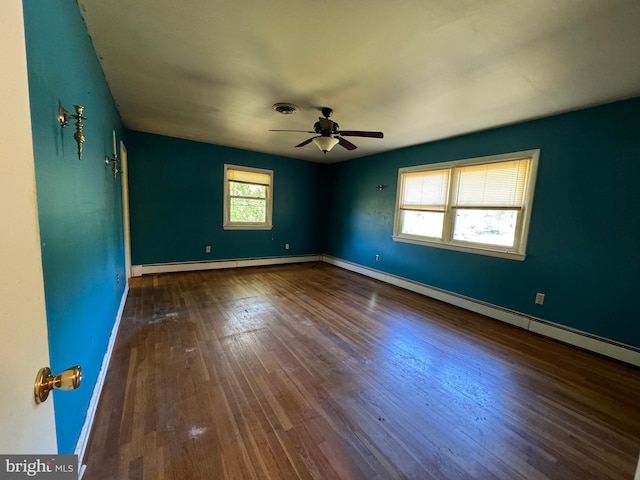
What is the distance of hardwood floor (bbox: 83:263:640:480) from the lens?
1.44m

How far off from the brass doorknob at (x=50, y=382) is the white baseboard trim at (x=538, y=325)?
13.3 feet

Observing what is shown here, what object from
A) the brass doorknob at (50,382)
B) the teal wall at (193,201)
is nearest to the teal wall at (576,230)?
the teal wall at (193,201)

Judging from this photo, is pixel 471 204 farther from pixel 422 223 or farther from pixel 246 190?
pixel 246 190

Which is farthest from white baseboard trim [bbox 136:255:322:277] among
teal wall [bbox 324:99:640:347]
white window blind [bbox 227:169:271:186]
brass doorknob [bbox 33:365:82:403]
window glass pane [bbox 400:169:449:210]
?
brass doorknob [bbox 33:365:82:403]

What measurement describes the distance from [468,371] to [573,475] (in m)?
0.91

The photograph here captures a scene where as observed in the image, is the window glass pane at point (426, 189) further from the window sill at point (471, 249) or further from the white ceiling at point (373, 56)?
the white ceiling at point (373, 56)

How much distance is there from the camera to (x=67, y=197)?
133 centimetres

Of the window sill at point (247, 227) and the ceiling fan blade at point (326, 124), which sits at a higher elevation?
the ceiling fan blade at point (326, 124)

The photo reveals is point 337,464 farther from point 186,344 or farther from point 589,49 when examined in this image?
point 589,49

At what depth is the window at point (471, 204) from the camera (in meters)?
3.30

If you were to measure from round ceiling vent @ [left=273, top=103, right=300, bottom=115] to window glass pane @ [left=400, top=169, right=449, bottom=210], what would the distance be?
246 cm

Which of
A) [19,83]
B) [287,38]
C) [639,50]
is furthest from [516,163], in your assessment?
[19,83]

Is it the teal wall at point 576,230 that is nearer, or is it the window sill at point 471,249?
the teal wall at point 576,230

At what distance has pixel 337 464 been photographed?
1419 millimetres
